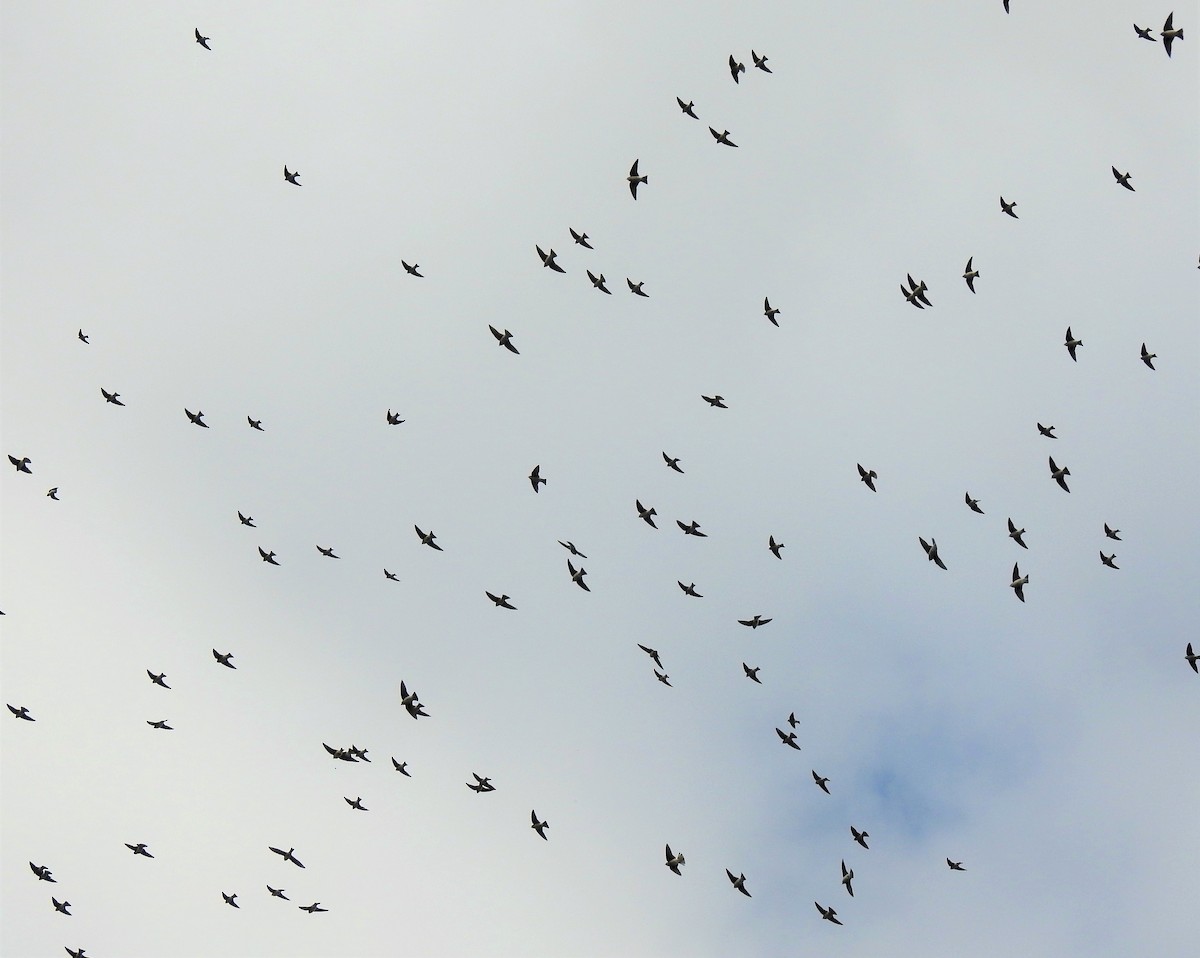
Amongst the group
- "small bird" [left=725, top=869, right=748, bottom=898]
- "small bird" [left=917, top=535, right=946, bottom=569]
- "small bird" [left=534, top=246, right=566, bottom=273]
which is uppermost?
"small bird" [left=534, top=246, right=566, bottom=273]

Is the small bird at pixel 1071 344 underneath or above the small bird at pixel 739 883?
above

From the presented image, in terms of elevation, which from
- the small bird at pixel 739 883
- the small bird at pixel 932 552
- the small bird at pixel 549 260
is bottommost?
the small bird at pixel 739 883

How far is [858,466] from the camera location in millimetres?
91188

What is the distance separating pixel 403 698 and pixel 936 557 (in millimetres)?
35298

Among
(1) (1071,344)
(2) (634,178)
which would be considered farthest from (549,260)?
(1) (1071,344)

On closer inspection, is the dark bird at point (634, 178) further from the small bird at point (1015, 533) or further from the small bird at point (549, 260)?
the small bird at point (1015, 533)

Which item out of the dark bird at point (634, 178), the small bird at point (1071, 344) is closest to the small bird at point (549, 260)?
the dark bird at point (634, 178)

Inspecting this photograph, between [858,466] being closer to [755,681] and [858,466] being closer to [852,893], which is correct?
[755,681]

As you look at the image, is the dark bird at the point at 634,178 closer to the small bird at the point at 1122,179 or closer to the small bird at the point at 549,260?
the small bird at the point at 549,260

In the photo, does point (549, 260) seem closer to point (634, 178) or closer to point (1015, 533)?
point (634, 178)

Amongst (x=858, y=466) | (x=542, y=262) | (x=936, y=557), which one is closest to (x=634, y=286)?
(x=542, y=262)


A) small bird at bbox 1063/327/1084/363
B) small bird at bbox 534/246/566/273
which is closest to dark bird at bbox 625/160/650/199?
small bird at bbox 534/246/566/273

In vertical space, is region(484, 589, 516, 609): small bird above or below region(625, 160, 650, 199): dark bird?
below

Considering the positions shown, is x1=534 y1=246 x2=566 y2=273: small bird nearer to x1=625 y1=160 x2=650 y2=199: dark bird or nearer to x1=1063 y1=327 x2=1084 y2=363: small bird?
x1=625 y1=160 x2=650 y2=199: dark bird
